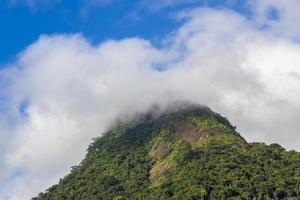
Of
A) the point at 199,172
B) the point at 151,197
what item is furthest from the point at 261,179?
the point at 151,197

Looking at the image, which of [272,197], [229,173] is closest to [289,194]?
[272,197]

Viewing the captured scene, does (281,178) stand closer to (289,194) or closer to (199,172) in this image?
(289,194)

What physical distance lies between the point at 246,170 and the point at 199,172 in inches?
595

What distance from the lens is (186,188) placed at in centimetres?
19125

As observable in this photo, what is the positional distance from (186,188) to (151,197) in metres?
11.9

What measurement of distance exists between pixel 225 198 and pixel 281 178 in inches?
910

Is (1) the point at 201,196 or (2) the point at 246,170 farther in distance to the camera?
(2) the point at 246,170

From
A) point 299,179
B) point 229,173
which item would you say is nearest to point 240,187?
point 229,173

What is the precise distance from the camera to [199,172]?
655ft

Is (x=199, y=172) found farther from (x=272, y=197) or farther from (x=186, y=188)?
(x=272, y=197)

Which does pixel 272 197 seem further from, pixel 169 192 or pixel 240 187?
pixel 169 192

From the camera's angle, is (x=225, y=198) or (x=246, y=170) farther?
(x=246, y=170)

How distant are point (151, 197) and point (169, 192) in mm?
6085

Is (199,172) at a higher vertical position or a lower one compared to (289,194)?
higher
